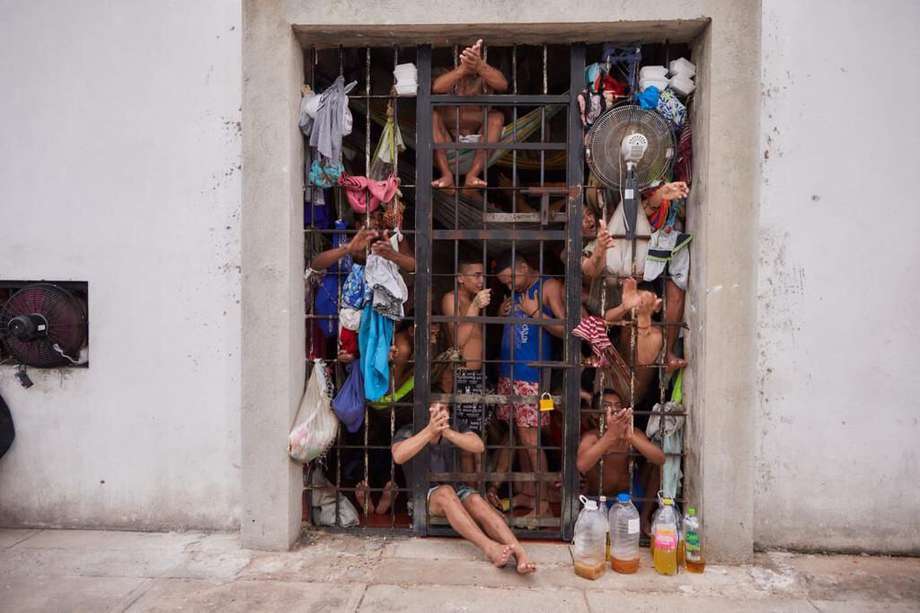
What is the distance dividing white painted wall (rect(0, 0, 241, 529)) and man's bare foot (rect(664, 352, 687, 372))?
10.1 ft

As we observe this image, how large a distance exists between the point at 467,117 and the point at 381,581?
3223mm

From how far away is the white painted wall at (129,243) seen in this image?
15.3 feet

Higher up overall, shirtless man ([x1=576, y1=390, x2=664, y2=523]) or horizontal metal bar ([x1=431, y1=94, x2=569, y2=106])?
horizontal metal bar ([x1=431, y1=94, x2=569, y2=106])

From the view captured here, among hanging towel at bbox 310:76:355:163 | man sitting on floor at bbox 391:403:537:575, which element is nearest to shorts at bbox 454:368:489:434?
man sitting on floor at bbox 391:403:537:575

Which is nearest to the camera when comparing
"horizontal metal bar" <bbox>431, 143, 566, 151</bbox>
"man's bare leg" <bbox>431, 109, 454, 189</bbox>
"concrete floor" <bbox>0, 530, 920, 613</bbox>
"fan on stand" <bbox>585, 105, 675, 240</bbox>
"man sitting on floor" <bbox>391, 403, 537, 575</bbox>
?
"concrete floor" <bbox>0, 530, 920, 613</bbox>

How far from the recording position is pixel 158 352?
474 cm

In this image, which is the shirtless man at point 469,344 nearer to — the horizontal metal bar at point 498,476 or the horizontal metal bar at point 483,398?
the horizontal metal bar at point 483,398

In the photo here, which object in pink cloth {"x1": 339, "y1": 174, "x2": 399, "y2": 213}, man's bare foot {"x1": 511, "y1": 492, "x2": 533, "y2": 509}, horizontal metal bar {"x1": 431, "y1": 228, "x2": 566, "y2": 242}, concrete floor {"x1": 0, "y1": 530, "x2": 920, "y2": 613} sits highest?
pink cloth {"x1": 339, "y1": 174, "x2": 399, "y2": 213}

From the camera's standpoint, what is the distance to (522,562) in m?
4.08

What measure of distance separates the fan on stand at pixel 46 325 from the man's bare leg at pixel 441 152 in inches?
109

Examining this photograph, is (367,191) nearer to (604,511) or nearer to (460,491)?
(460,491)

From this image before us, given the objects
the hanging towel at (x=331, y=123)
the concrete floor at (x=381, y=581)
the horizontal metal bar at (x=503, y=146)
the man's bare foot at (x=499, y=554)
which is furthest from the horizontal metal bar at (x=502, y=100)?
the concrete floor at (x=381, y=581)

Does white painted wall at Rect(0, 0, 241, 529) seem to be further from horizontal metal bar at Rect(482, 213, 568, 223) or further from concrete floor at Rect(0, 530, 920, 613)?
horizontal metal bar at Rect(482, 213, 568, 223)

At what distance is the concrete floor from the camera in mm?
3822
